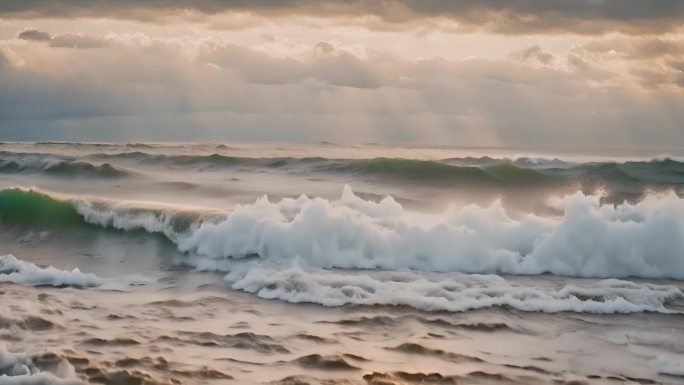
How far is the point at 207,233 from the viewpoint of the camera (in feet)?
42.5

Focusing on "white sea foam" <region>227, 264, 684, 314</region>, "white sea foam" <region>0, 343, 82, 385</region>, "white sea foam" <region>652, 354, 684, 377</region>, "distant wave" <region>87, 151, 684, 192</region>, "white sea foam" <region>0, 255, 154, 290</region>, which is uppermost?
"distant wave" <region>87, 151, 684, 192</region>

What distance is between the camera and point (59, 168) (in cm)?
2664

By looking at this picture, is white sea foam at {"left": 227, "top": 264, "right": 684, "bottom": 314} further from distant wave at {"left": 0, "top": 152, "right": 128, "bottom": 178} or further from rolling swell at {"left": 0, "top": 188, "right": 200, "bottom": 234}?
distant wave at {"left": 0, "top": 152, "right": 128, "bottom": 178}

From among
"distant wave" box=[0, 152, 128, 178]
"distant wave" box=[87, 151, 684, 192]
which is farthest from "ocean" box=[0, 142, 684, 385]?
"distant wave" box=[0, 152, 128, 178]

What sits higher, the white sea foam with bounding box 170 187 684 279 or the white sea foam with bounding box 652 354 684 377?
the white sea foam with bounding box 170 187 684 279

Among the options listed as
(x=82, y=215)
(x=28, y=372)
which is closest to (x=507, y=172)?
(x=82, y=215)

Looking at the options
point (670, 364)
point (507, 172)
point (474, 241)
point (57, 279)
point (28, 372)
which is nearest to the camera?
point (28, 372)

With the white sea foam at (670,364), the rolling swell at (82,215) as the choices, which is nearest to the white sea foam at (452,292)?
the white sea foam at (670,364)

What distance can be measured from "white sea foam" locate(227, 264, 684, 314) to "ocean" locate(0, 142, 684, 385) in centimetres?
3

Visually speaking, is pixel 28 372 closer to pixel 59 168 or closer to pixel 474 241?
pixel 474 241

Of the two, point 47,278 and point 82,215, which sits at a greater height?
point 82,215

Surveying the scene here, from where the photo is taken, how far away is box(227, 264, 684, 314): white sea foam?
8.72m

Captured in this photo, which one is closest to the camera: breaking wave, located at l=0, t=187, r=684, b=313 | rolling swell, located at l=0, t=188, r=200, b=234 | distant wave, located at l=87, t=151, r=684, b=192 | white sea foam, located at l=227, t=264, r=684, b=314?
white sea foam, located at l=227, t=264, r=684, b=314

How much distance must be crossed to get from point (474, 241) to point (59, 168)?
19.2 m
